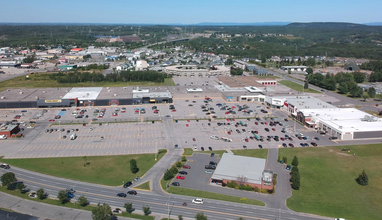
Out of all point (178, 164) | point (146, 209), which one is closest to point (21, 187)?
point (146, 209)

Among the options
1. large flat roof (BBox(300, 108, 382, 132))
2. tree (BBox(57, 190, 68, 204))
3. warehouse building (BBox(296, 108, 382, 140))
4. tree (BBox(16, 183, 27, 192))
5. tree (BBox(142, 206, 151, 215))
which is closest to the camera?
tree (BBox(142, 206, 151, 215))

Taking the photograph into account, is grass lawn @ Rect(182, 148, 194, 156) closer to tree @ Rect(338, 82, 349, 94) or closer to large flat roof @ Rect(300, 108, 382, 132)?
large flat roof @ Rect(300, 108, 382, 132)

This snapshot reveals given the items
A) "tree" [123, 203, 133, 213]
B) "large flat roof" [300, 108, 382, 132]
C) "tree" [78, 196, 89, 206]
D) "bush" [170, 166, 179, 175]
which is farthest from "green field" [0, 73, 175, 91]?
"tree" [123, 203, 133, 213]

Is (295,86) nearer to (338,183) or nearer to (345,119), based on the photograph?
(345,119)

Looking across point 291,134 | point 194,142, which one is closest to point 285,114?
point 291,134

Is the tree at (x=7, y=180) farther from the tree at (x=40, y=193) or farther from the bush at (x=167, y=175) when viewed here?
the bush at (x=167, y=175)

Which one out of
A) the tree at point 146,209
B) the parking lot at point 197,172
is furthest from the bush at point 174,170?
the tree at point 146,209
